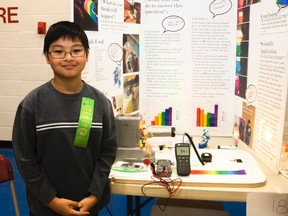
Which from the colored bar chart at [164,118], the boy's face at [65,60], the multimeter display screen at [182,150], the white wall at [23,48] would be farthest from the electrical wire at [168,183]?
the white wall at [23,48]

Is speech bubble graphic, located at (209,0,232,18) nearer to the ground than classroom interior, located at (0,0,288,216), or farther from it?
farther from it

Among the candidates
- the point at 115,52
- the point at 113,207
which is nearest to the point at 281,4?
the point at 115,52

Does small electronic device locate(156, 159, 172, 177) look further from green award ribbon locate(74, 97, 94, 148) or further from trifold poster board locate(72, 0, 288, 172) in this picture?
trifold poster board locate(72, 0, 288, 172)

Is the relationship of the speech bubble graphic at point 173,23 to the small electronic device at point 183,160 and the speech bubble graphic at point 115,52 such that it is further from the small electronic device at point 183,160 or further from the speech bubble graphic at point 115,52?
the small electronic device at point 183,160

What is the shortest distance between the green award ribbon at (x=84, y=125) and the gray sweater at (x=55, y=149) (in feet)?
0.05

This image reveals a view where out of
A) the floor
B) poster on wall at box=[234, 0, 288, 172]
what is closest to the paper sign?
poster on wall at box=[234, 0, 288, 172]

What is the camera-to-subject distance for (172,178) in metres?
1.48

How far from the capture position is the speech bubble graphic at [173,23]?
7.51ft

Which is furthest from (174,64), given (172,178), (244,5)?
(172,178)

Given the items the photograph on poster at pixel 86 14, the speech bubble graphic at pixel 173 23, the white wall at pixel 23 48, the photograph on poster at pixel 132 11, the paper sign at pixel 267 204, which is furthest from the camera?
the white wall at pixel 23 48

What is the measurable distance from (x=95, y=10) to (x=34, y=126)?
841 mm

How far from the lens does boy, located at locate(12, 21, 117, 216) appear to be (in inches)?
49.8

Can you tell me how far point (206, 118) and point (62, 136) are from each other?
4.28 feet

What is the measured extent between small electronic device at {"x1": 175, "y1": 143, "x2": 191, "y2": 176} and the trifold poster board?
479mm
